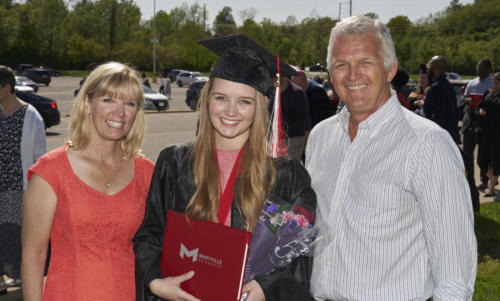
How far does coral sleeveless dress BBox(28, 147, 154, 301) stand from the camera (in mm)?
2586

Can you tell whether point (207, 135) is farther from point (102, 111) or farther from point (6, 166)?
point (6, 166)

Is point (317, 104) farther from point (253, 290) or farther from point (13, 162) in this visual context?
point (253, 290)

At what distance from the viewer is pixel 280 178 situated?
2330mm

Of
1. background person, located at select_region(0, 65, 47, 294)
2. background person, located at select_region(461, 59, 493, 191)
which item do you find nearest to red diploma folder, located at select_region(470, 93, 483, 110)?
background person, located at select_region(461, 59, 493, 191)

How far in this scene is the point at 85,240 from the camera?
8.57 ft

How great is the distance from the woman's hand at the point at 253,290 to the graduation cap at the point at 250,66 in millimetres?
628

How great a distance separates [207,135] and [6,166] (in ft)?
9.54

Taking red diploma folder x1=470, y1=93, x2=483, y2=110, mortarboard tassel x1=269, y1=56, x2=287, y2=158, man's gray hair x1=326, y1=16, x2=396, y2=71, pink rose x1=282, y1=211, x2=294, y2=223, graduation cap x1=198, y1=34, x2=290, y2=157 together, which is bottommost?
pink rose x1=282, y1=211, x2=294, y2=223

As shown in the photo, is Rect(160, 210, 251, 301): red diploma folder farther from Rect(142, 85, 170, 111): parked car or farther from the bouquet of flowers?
Rect(142, 85, 170, 111): parked car

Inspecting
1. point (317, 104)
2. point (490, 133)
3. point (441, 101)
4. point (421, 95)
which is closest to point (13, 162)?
point (441, 101)

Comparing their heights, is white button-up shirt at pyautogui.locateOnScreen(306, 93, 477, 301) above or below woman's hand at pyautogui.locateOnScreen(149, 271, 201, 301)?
above

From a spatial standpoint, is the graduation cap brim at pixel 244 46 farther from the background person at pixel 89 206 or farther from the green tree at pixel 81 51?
the green tree at pixel 81 51

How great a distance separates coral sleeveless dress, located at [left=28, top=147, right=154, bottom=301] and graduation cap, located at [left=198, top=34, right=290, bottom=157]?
83 cm

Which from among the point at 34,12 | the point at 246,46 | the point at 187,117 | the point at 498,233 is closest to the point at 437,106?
the point at 498,233
